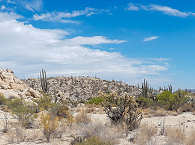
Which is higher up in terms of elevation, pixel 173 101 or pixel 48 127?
pixel 48 127

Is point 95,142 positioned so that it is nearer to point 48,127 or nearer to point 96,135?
point 96,135

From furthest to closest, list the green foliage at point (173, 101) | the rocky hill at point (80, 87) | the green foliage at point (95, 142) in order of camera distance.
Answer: the rocky hill at point (80, 87)
the green foliage at point (173, 101)
the green foliage at point (95, 142)

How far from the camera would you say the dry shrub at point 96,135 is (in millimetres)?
8273

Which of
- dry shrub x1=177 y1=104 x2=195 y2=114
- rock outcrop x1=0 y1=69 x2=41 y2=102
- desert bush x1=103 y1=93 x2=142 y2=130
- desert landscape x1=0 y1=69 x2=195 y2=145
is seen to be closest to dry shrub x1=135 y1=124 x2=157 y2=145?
desert landscape x1=0 y1=69 x2=195 y2=145

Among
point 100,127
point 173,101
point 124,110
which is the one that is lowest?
point 173,101

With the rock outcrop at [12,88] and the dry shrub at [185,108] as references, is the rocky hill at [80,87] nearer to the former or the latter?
the rock outcrop at [12,88]

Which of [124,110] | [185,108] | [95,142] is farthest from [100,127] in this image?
[185,108]

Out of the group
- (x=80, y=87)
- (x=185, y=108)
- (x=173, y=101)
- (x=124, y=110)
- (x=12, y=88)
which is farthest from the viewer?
(x=80, y=87)

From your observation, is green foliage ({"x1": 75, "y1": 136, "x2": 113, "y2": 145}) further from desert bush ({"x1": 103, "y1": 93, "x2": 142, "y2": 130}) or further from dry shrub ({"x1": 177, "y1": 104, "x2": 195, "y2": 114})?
dry shrub ({"x1": 177, "y1": 104, "x2": 195, "y2": 114})

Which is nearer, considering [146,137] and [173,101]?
[146,137]

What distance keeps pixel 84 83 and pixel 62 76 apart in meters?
9.66

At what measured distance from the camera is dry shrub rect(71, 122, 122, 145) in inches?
326

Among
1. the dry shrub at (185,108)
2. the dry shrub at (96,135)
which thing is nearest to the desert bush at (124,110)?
the dry shrub at (96,135)

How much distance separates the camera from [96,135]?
8.95 meters
